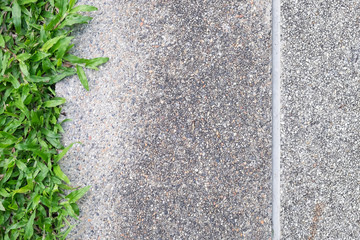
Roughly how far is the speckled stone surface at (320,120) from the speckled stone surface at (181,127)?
115 mm

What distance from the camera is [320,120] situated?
161 cm

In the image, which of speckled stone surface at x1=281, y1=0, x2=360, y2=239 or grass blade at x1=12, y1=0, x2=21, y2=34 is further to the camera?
grass blade at x1=12, y1=0, x2=21, y2=34

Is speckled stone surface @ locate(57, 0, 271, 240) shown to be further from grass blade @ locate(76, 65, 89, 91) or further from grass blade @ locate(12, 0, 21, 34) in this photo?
grass blade @ locate(12, 0, 21, 34)

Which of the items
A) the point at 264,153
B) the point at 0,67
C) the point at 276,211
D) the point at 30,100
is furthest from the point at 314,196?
the point at 0,67

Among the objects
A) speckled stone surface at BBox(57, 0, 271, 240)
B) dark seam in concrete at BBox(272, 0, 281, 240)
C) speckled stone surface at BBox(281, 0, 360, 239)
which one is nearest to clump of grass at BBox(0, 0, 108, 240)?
speckled stone surface at BBox(57, 0, 271, 240)

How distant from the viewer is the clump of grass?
1.64 meters

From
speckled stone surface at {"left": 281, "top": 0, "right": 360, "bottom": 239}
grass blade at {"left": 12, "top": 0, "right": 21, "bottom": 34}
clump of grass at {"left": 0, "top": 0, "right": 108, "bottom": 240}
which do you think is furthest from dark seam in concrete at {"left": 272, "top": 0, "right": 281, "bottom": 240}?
grass blade at {"left": 12, "top": 0, "right": 21, "bottom": 34}

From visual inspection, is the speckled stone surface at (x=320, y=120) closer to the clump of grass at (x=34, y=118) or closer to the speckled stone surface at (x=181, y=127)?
the speckled stone surface at (x=181, y=127)

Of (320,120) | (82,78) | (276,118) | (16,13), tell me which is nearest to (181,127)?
(276,118)

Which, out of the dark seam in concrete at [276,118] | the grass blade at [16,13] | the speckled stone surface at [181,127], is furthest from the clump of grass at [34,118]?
the dark seam in concrete at [276,118]

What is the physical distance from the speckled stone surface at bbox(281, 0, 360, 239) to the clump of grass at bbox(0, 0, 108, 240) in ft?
3.24

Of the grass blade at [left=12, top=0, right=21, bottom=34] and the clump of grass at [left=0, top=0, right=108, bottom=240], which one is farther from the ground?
the grass blade at [left=12, top=0, right=21, bottom=34]

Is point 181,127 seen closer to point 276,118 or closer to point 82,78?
point 276,118

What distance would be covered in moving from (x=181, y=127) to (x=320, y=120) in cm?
70
